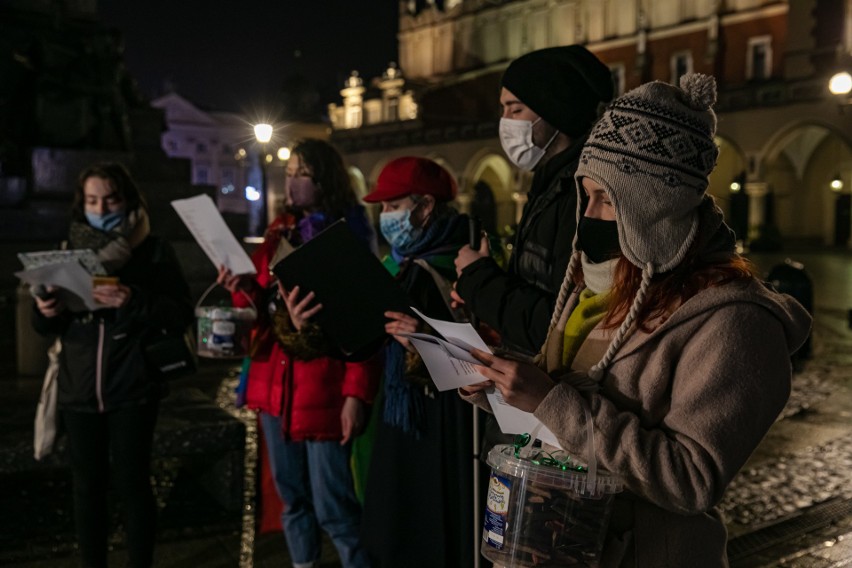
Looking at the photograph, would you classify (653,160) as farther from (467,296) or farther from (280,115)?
(280,115)

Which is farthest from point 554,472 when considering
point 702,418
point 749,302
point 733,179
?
point 733,179

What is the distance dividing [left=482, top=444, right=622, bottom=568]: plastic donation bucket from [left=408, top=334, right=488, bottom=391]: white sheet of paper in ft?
0.93

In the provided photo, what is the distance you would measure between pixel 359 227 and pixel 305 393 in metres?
0.80

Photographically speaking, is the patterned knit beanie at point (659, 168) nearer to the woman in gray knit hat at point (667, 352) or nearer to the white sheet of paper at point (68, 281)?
the woman in gray knit hat at point (667, 352)

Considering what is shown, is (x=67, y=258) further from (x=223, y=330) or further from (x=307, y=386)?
(x=307, y=386)

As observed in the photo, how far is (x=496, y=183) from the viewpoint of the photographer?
5044 centimetres

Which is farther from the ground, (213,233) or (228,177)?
(228,177)

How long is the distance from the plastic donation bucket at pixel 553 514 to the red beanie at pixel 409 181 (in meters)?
1.79

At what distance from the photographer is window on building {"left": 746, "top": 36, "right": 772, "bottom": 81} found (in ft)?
143

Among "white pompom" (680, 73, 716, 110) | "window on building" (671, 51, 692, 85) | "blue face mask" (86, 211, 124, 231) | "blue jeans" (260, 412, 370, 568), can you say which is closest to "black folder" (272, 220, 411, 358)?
"blue jeans" (260, 412, 370, 568)

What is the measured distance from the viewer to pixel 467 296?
265 cm

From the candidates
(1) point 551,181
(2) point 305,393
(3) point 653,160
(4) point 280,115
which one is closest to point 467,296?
(1) point 551,181

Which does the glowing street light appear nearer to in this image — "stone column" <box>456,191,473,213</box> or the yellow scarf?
the yellow scarf

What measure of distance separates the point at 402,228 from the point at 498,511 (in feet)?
5.94
